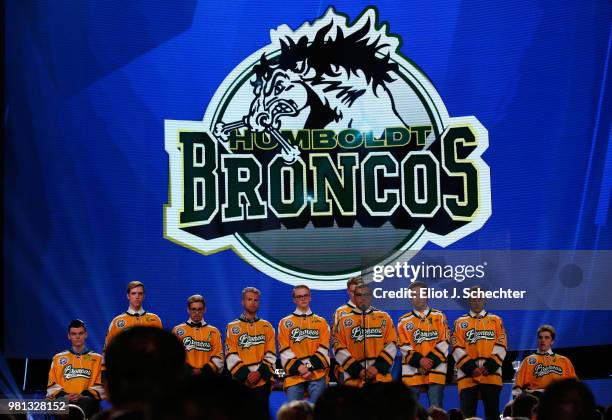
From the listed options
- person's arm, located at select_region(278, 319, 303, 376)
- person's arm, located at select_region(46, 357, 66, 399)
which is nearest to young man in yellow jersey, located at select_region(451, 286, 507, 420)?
person's arm, located at select_region(278, 319, 303, 376)

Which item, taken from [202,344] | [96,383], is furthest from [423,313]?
[96,383]

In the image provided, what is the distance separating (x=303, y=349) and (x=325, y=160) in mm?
1792

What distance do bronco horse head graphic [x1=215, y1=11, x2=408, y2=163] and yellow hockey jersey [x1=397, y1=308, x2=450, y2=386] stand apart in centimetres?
181

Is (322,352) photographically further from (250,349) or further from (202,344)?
(202,344)

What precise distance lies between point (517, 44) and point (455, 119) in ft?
2.85

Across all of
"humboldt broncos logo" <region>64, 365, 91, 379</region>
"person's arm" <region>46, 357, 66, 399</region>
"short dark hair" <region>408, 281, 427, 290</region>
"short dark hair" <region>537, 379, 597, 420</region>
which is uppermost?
"short dark hair" <region>537, 379, 597, 420</region>

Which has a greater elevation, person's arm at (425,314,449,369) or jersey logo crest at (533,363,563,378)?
person's arm at (425,314,449,369)

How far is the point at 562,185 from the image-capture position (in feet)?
27.5

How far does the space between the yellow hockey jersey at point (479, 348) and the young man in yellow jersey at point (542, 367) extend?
0.18m

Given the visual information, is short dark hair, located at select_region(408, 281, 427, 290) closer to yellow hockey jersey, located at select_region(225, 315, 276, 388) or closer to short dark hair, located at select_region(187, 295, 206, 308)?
yellow hockey jersey, located at select_region(225, 315, 276, 388)

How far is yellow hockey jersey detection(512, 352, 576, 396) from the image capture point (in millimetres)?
7883

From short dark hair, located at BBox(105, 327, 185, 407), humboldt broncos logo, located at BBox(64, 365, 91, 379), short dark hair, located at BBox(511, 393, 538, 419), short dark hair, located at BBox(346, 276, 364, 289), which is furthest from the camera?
short dark hair, located at BBox(346, 276, 364, 289)

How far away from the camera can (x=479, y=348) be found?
7957 mm

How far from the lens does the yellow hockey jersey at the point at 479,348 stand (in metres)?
7.91
